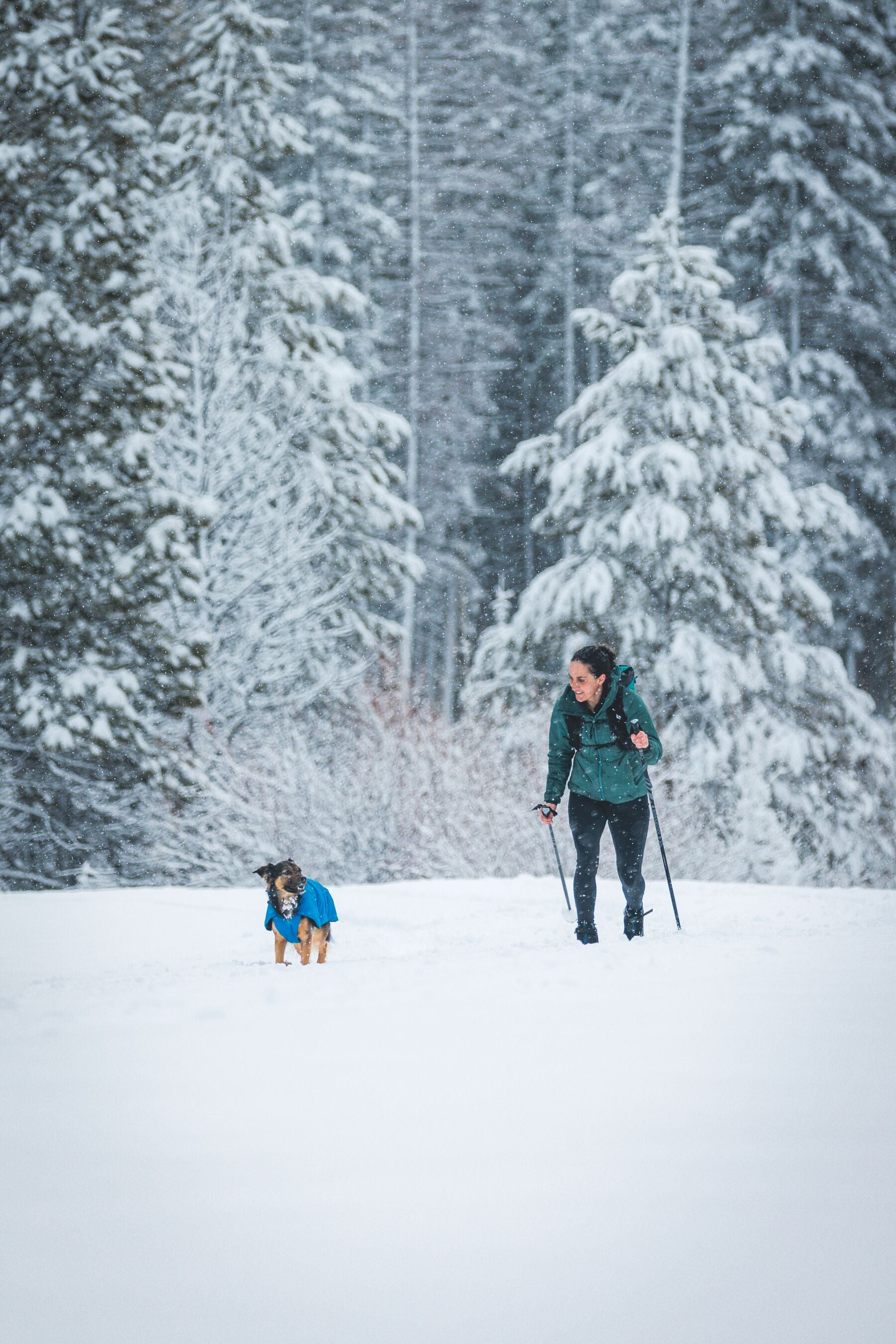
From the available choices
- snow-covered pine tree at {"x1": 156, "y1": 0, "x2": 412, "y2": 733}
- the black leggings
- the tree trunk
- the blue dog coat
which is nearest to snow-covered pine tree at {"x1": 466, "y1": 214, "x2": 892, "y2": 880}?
snow-covered pine tree at {"x1": 156, "y1": 0, "x2": 412, "y2": 733}

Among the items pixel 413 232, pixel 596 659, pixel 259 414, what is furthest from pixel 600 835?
pixel 413 232

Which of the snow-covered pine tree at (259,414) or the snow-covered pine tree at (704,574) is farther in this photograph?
the snow-covered pine tree at (259,414)

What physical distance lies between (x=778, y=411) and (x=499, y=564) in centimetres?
1729

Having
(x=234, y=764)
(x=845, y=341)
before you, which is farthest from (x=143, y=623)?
(x=845, y=341)

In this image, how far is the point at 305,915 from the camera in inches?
230

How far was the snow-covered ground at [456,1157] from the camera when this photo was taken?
2436mm

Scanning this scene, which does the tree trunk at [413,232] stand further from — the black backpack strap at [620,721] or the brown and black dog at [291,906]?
the brown and black dog at [291,906]

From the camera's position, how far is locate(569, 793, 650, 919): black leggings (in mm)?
6336

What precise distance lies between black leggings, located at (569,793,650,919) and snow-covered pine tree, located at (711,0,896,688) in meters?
17.2

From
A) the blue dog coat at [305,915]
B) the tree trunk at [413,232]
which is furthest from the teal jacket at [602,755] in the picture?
the tree trunk at [413,232]

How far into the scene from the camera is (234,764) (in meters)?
12.3

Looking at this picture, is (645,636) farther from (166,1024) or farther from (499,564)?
(499,564)

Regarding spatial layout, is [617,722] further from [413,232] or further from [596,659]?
[413,232]

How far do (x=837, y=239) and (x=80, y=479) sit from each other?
17.1m
